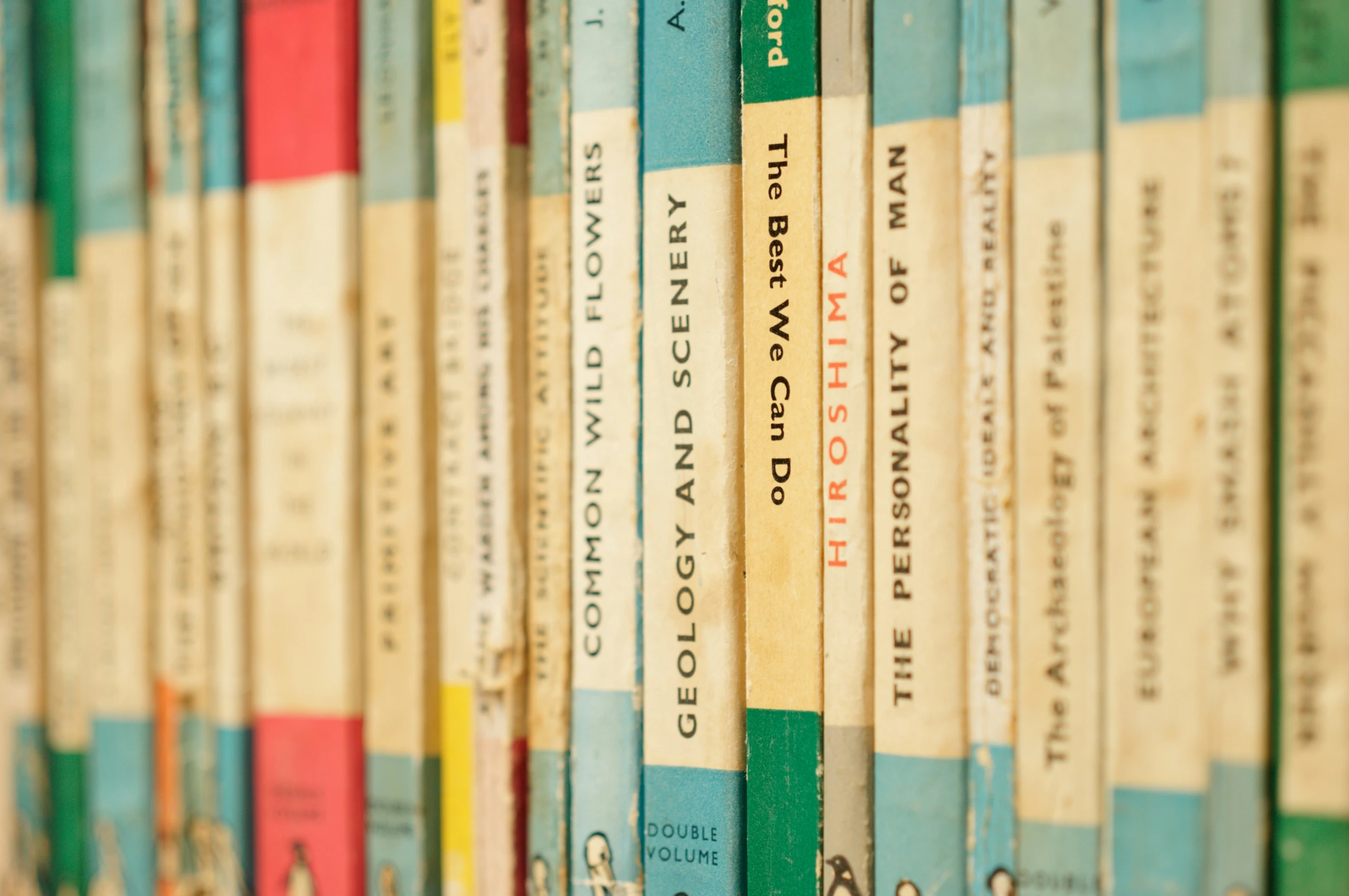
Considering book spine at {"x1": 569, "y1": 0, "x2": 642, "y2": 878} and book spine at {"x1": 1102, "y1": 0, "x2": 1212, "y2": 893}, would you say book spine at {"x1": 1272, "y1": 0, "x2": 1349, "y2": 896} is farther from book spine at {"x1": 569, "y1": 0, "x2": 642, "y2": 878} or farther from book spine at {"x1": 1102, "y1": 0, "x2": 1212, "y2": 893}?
book spine at {"x1": 569, "y1": 0, "x2": 642, "y2": 878}

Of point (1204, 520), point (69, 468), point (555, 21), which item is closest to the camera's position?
point (1204, 520)

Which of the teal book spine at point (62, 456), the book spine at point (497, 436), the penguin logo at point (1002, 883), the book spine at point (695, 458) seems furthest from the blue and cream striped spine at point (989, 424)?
the teal book spine at point (62, 456)

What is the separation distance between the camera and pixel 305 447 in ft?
1.83

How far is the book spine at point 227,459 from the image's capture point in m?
0.57

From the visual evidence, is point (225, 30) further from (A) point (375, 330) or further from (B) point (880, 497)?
(B) point (880, 497)

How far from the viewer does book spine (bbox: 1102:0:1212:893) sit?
0.41m

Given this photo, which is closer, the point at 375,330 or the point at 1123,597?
the point at 1123,597

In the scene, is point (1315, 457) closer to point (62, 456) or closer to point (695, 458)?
point (695, 458)

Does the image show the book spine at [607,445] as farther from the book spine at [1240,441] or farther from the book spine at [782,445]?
the book spine at [1240,441]

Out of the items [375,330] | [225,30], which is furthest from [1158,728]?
[225,30]

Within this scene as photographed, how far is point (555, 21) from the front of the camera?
1.67 feet

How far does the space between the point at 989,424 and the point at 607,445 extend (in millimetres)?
175

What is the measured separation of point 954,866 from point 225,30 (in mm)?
565

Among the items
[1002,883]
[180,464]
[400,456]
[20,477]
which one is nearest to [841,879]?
[1002,883]
